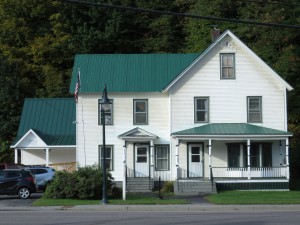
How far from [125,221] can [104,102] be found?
10.3 metres

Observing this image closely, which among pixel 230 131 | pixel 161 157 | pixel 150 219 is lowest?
pixel 150 219

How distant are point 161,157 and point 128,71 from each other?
247 inches

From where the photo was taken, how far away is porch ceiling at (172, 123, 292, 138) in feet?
128

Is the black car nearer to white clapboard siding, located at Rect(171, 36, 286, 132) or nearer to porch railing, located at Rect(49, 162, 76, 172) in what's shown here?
white clapboard siding, located at Rect(171, 36, 286, 132)

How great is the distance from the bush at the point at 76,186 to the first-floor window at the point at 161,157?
900cm

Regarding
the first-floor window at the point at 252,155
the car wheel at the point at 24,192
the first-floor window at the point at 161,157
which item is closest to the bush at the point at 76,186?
the car wheel at the point at 24,192

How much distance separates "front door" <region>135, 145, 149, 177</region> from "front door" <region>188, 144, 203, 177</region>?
112 inches

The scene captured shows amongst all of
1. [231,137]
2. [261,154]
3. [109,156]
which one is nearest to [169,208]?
[231,137]

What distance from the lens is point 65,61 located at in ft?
217

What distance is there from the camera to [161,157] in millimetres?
42031

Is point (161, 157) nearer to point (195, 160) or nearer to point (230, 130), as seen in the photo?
point (195, 160)

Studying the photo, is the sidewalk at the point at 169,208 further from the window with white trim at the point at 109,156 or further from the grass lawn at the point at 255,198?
the window with white trim at the point at 109,156

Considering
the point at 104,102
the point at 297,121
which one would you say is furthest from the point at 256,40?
the point at 104,102

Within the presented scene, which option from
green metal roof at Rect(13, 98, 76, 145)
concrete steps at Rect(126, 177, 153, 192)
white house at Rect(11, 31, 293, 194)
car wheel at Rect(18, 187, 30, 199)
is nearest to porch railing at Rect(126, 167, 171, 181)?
white house at Rect(11, 31, 293, 194)
